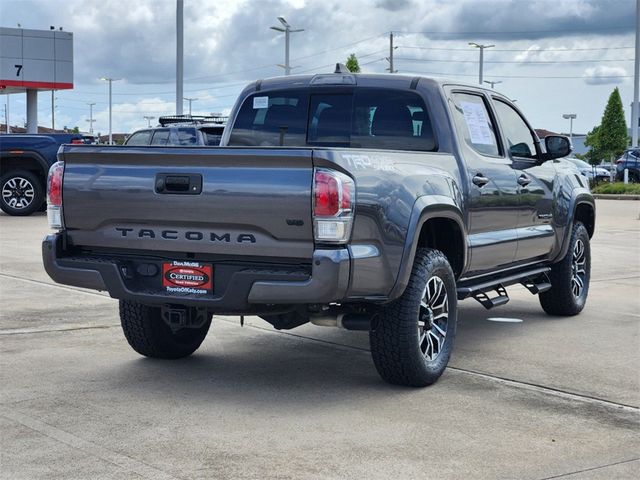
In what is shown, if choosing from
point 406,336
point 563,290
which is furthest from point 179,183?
point 563,290

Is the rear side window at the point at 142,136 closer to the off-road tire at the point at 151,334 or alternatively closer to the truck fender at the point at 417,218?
the off-road tire at the point at 151,334

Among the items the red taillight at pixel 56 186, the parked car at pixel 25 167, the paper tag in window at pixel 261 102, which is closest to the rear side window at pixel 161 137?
the parked car at pixel 25 167

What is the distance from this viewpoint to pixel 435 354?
20.8 feet

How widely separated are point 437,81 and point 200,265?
7.55 ft

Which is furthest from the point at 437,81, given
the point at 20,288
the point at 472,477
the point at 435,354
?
the point at 20,288

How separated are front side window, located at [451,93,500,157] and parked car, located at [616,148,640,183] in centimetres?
3325

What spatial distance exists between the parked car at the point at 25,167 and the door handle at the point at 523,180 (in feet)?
44.2

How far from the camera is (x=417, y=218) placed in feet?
19.5

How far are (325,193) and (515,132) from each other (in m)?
3.25

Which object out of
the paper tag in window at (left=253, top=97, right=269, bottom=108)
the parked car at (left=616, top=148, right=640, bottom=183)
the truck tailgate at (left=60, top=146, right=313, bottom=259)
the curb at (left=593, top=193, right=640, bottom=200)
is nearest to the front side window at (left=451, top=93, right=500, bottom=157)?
the paper tag in window at (left=253, top=97, right=269, bottom=108)

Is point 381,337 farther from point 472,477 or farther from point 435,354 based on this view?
point 472,477

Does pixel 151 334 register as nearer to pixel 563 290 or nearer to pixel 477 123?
pixel 477 123

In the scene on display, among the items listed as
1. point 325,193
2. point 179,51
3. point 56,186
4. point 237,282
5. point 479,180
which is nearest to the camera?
point 325,193

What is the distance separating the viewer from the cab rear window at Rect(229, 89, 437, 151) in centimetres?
693
